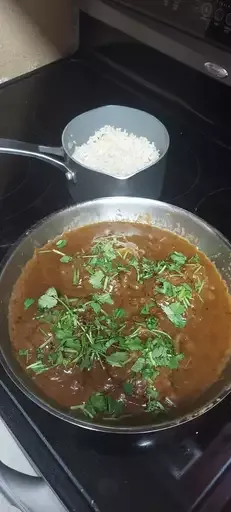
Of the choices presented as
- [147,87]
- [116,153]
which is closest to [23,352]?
[116,153]

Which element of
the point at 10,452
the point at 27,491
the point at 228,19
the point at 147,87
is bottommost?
the point at 10,452

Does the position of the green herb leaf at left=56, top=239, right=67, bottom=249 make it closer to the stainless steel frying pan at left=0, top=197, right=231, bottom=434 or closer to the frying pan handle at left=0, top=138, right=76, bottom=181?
the stainless steel frying pan at left=0, top=197, right=231, bottom=434

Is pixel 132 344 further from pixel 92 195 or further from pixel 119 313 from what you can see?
pixel 92 195

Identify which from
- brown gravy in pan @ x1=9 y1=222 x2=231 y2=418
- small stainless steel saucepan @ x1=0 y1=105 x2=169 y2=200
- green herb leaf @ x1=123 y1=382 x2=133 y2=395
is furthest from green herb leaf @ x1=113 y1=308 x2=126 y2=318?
small stainless steel saucepan @ x1=0 y1=105 x2=169 y2=200

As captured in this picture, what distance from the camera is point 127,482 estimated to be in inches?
29.7

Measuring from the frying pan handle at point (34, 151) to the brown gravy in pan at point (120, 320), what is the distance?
0.12m

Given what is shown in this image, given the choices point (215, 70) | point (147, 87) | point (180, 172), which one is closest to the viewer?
Result: point (215, 70)

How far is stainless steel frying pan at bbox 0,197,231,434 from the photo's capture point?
764 mm

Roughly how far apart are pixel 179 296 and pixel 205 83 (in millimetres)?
540

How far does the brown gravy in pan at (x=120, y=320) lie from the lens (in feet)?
2.66

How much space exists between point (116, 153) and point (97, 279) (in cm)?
32

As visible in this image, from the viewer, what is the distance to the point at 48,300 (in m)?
0.90

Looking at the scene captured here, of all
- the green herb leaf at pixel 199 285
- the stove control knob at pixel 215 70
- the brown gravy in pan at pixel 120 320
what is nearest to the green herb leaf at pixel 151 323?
the brown gravy in pan at pixel 120 320

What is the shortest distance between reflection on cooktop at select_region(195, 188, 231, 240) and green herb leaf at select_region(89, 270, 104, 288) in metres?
0.26
